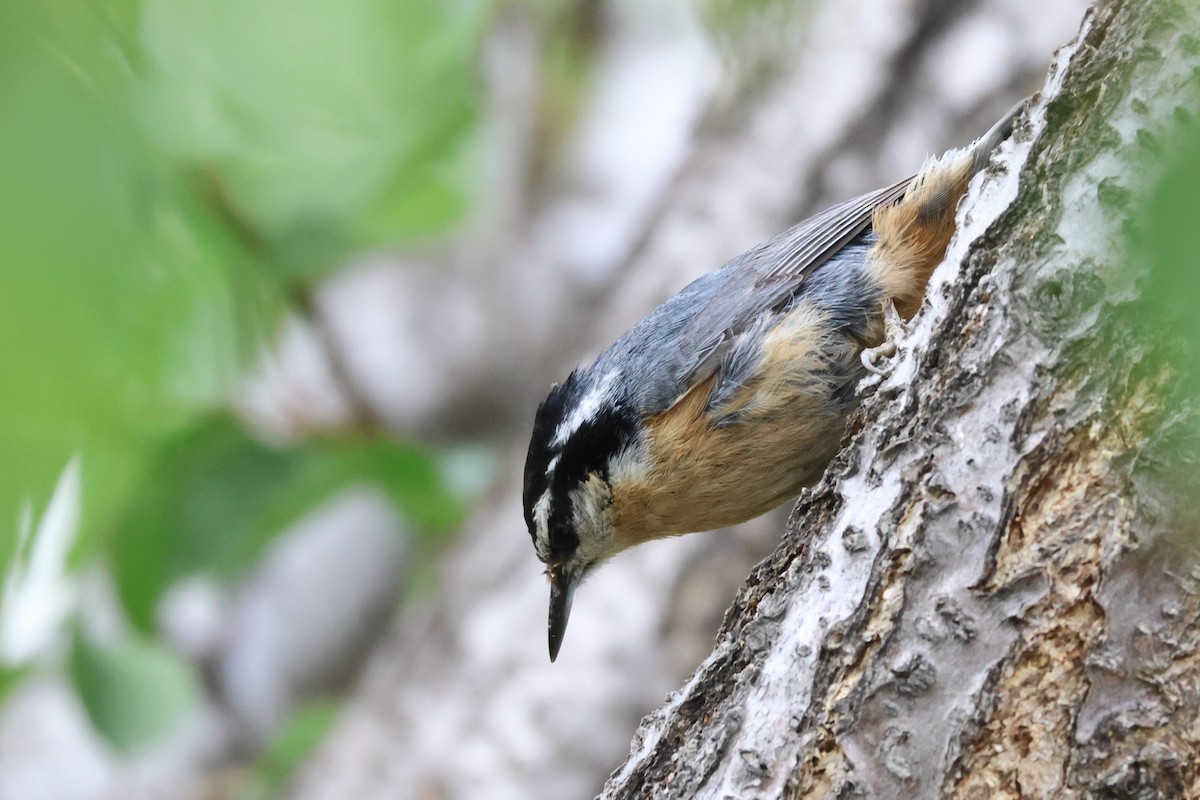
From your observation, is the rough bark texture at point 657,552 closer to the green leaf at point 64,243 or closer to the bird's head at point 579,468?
the bird's head at point 579,468

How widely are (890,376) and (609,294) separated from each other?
3182 millimetres

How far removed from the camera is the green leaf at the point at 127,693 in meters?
3.13

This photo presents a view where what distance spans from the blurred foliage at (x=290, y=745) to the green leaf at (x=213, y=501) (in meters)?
1.68

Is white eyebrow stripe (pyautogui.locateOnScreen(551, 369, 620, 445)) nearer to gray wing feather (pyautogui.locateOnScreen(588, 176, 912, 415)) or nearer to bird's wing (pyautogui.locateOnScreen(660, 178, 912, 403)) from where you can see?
gray wing feather (pyautogui.locateOnScreen(588, 176, 912, 415))

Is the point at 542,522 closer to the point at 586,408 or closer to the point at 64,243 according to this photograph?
the point at 586,408

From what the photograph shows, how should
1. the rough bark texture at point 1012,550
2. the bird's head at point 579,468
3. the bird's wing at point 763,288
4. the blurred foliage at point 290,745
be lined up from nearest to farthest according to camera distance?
1. the rough bark texture at point 1012,550
2. the bird's wing at point 763,288
3. the bird's head at point 579,468
4. the blurred foliage at point 290,745

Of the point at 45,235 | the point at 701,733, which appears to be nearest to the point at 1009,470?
the point at 701,733

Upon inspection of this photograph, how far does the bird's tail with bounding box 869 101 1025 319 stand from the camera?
7.58 ft

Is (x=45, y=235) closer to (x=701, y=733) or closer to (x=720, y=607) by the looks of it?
(x=701, y=733)

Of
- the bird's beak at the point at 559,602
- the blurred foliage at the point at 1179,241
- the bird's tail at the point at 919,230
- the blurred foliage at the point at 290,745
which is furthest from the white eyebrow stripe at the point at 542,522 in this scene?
the blurred foliage at the point at 290,745

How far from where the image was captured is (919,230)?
2369mm

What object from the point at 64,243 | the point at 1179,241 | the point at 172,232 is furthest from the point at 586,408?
Result: the point at 1179,241

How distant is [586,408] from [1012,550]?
56.3 inches

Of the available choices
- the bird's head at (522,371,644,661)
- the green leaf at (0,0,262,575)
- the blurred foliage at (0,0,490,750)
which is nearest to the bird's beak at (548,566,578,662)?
the bird's head at (522,371,644,661)
